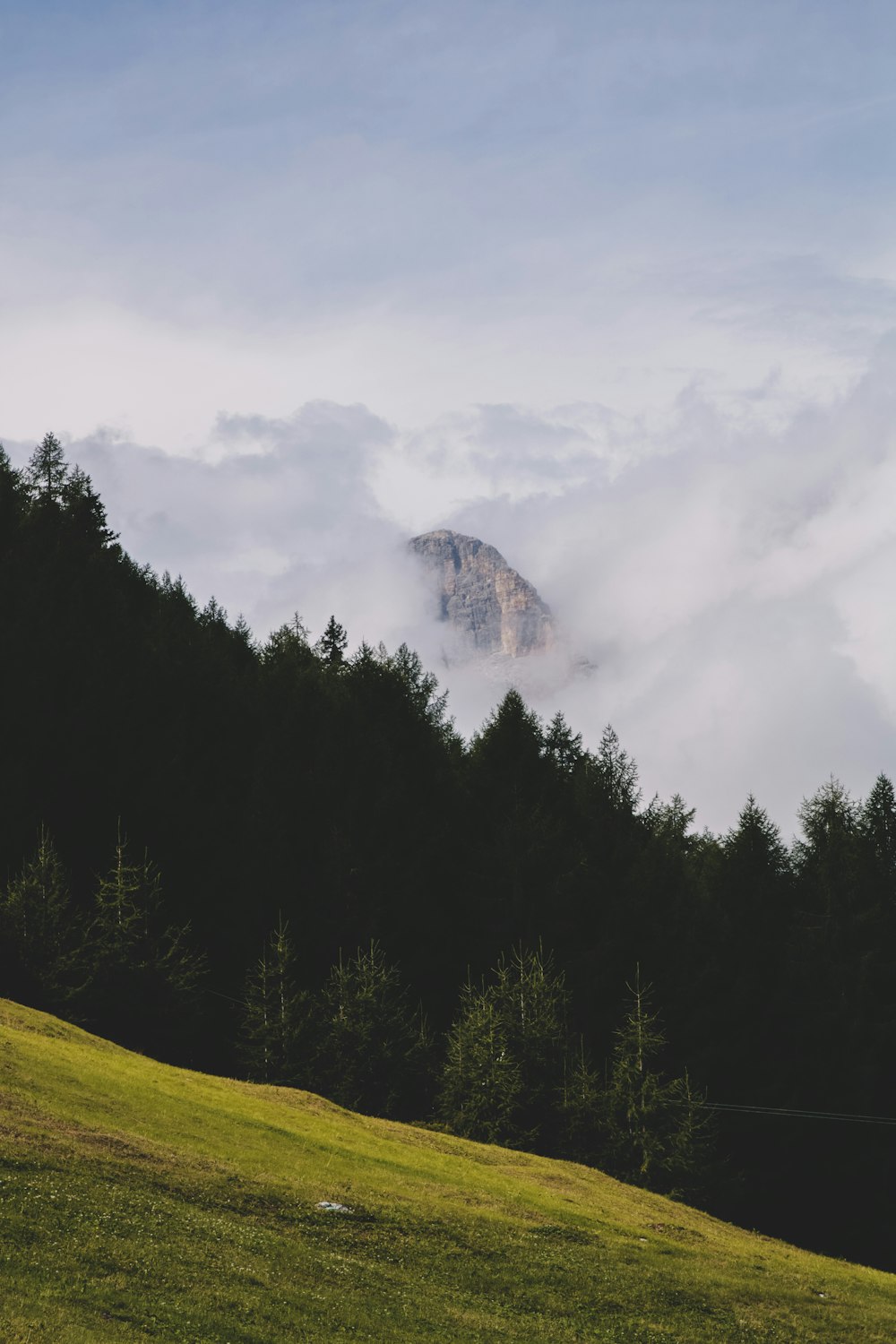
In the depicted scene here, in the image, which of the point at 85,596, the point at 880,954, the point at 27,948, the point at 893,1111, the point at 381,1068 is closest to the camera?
the point at 27,948

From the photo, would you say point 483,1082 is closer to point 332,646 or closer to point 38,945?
point 38,945

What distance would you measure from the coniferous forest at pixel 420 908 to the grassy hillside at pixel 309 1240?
43.3 feet

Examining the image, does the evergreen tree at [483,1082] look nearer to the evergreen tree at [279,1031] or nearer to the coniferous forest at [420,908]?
the coniferous forest at [420,908]

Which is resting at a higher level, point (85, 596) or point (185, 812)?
point (85, 596)

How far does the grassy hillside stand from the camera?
26.7 meters

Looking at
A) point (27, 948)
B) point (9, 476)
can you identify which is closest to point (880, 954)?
point (27, 948)

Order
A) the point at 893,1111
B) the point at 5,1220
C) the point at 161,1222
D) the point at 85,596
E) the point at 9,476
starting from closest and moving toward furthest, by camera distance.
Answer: the point at 5,1220, the point at 161,1222, the point at 893,1111, the point at 85,596, the point at 9,476

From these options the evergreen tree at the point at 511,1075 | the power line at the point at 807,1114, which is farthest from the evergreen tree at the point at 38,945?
the power line at the point at 807,1114

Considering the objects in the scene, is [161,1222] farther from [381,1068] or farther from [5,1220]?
[381,1068]

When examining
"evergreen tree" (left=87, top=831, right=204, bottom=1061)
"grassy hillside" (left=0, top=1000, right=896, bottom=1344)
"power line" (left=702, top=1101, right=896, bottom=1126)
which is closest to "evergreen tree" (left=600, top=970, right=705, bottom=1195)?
"power line" (left=702, top=1101, right=896, bottom=1126)

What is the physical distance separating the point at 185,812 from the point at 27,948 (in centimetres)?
2873

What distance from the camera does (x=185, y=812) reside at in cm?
9381

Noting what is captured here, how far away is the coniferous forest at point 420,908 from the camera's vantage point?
69.4 metres

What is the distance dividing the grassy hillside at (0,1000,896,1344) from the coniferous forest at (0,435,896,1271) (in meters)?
13.2
